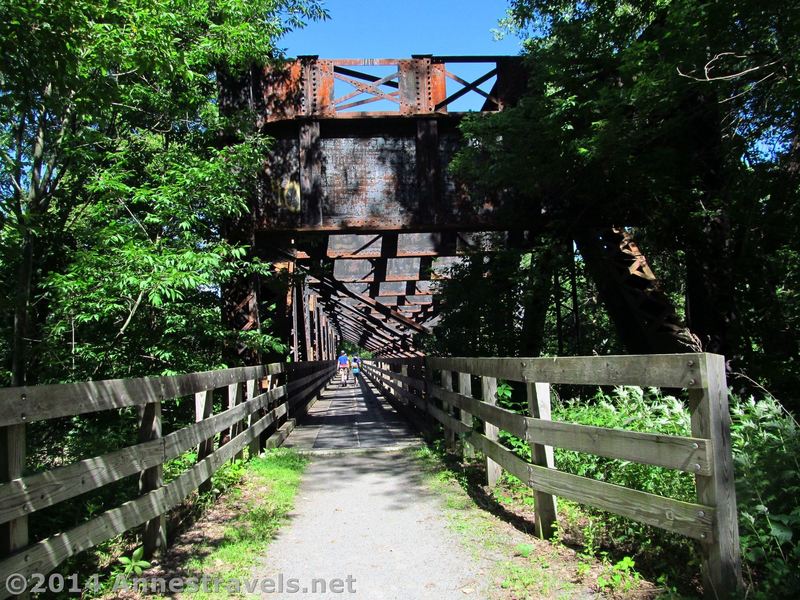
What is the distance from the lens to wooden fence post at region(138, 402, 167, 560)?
407 cm

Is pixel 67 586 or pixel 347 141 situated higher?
pixel 347 141

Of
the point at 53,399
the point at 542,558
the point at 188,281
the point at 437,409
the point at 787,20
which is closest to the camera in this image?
the point at 53,399

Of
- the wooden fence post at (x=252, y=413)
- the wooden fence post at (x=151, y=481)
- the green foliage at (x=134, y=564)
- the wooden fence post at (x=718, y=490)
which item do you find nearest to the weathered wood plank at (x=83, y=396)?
the wooden fence post at (x=151, y=481)

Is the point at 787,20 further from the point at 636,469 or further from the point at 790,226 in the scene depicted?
the point at 636,469

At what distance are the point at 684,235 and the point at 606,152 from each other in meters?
2.00

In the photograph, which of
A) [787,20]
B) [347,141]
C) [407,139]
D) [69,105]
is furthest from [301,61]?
[787,20]

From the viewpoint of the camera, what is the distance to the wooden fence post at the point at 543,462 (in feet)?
14.2

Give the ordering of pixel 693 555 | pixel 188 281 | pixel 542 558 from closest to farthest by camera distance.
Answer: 1. pixel 693 555
2. pixel 542 558
3. pixel 188 281

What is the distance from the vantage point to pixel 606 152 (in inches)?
297

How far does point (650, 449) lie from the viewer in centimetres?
319

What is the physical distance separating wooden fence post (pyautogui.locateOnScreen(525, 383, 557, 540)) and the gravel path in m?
0.59

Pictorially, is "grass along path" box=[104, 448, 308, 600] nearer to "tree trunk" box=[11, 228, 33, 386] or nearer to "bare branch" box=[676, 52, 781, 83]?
"tree trunk" box=[11, 228, 33, 386]

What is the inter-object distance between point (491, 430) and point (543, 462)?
1.30 metres

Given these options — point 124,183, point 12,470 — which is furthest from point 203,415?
point 124,183
